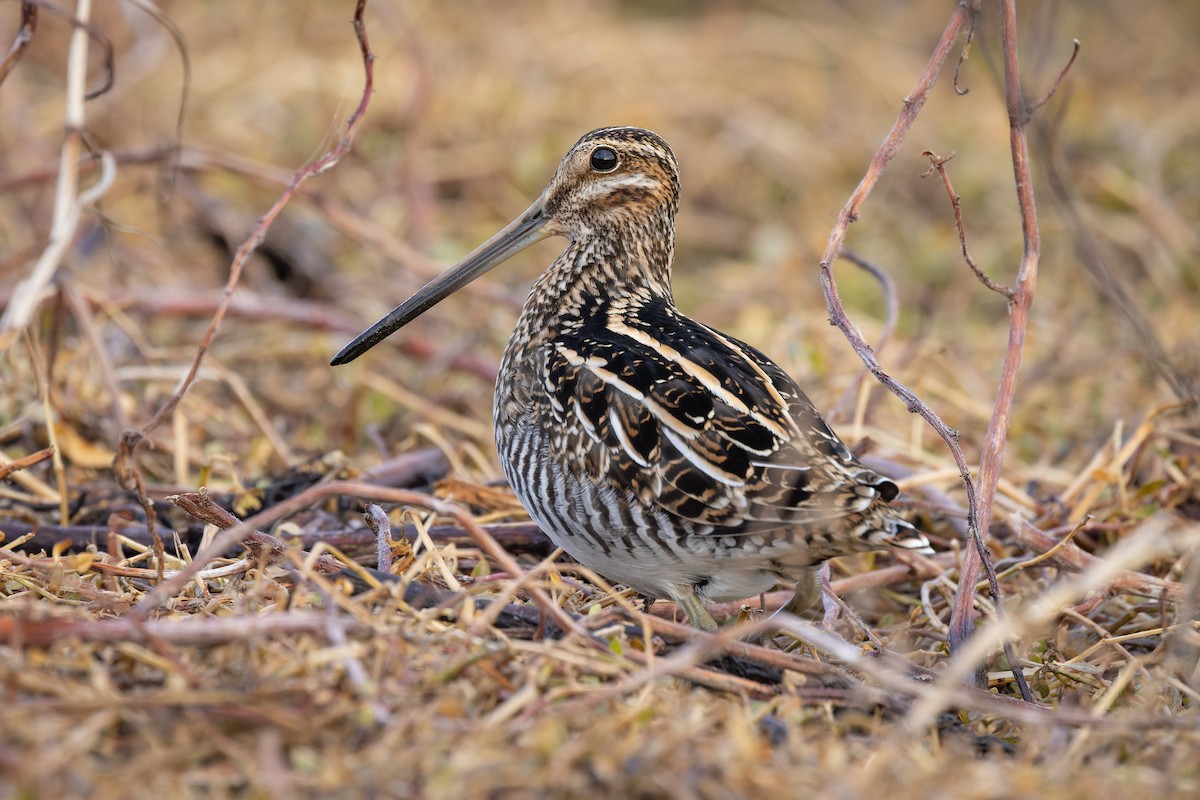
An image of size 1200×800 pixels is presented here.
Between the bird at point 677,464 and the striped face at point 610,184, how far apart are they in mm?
329

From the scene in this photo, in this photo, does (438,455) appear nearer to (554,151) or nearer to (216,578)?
(216,578)

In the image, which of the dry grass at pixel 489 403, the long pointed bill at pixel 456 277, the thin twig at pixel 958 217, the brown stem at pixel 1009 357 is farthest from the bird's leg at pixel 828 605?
the long pointed bill at pixel 456 277

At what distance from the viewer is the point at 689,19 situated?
998 cm

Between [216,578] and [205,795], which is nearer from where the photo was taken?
[205,795]

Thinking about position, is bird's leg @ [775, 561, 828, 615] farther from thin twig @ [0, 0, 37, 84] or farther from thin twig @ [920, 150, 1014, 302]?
thin twig @ [0, 0, 37, 84]

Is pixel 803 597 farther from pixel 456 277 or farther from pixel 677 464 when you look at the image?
pixel 456 277

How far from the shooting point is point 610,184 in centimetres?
371

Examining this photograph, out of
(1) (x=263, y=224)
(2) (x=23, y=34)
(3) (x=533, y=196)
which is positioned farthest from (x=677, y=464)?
(3) (x=533, y=196)

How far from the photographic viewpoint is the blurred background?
15.8ft

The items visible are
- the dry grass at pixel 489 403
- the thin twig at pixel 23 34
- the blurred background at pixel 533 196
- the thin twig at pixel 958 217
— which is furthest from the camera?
the blurred background at pixel 533 196

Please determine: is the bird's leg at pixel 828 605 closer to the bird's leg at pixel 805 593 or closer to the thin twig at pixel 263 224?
the bird's leg at pixel 805 593

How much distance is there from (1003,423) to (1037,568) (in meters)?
0.88

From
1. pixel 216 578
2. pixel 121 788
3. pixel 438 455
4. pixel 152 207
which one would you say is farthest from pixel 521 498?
pixel 152 207

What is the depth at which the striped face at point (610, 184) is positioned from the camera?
3.69 metres
